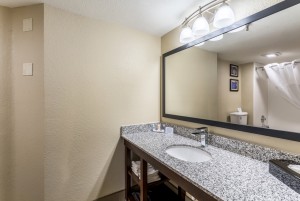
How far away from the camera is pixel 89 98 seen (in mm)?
1577

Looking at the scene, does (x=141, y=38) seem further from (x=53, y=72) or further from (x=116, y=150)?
(x=116, y=150)

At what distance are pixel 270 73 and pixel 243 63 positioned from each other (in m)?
0.20

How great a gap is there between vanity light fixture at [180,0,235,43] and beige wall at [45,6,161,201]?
0.57 meters

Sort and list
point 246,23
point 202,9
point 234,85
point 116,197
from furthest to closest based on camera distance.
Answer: point 116,197 → point 202,9 → point 234,85 → point 246,23

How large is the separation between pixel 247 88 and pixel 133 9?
1169 millimetres

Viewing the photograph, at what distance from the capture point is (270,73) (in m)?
1.04

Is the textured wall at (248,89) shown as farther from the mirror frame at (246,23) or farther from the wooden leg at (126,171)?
the wooden leg at (126,171)

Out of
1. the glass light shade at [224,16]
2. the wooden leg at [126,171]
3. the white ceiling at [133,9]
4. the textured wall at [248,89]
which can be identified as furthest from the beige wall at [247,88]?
the wooden leg at [126,171]

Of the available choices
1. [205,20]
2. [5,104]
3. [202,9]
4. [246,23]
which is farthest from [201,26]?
[5,104]

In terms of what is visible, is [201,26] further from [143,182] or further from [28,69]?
[28,69]

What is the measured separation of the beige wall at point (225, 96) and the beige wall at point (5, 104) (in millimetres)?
1835

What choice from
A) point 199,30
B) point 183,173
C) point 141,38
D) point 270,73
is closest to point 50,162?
point 183,173

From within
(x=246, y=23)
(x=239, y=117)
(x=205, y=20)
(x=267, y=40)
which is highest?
(x=205, y=20)

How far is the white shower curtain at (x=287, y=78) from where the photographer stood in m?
0.93
